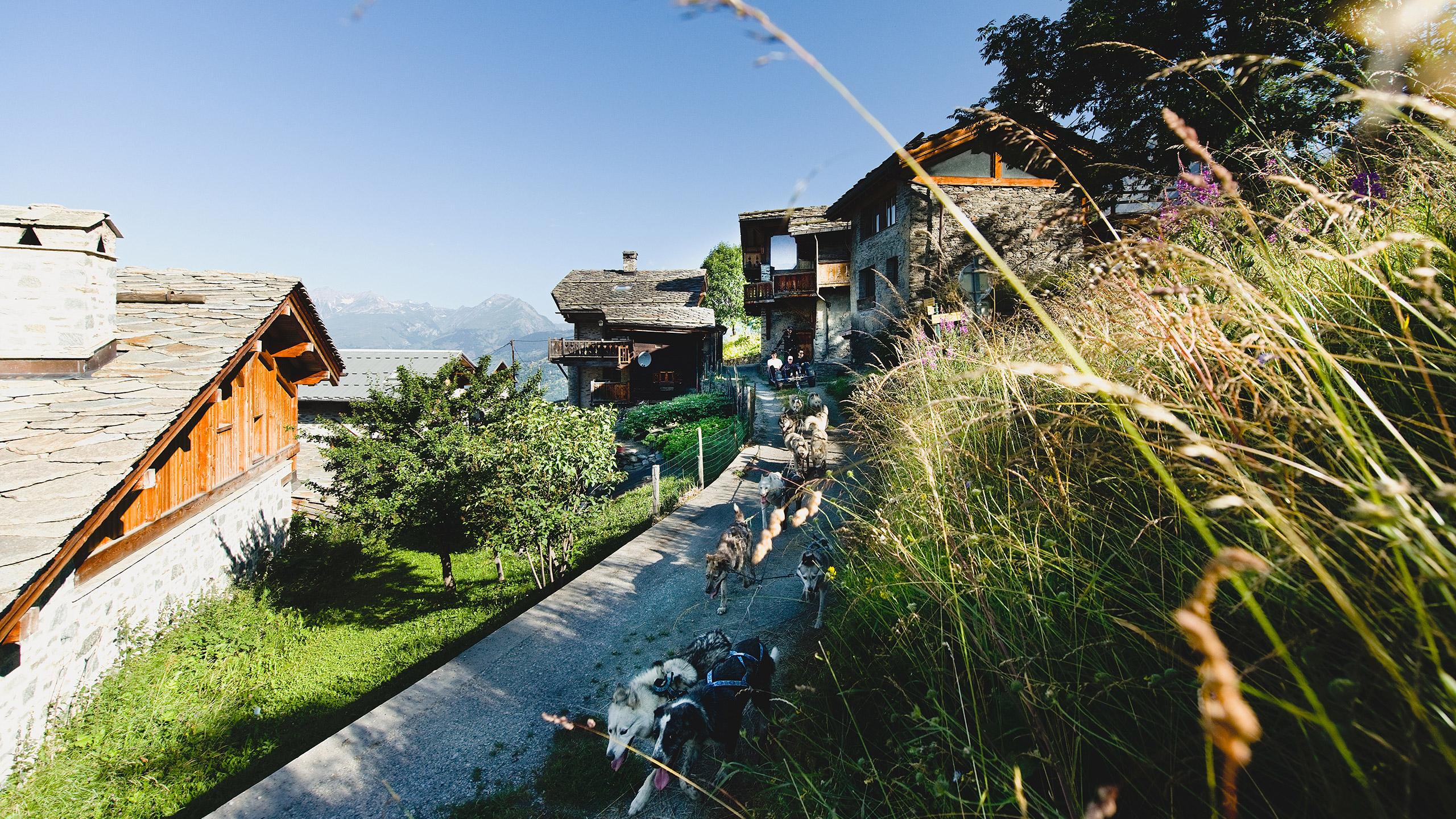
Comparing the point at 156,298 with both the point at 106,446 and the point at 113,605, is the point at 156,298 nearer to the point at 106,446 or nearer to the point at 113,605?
the point at 106,446

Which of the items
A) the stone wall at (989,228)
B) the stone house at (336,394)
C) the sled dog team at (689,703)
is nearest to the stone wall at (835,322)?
the stone wall at (989,228)

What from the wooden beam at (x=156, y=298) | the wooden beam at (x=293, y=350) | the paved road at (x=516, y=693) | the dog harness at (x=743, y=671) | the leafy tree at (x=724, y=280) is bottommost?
the paved road at (x=516, y=693)

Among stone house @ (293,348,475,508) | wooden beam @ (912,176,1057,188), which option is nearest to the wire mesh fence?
stone house @ (293,348,475,508)

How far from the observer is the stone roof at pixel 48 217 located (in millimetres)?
6410

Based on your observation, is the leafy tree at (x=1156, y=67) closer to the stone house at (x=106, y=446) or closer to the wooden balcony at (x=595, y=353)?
the stone house at (x=106, y=446)

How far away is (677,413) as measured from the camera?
21.5 m

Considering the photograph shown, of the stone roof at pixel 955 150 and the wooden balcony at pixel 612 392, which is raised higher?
the stone roof at pixel 955 150

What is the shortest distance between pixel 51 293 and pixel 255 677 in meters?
4.96

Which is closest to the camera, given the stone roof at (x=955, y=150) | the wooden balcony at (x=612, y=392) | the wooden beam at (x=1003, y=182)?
the stone roof at (x=955, y=150)

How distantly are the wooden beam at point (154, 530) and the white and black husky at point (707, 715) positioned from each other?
6.08 meters

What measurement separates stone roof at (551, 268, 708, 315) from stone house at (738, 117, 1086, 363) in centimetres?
576

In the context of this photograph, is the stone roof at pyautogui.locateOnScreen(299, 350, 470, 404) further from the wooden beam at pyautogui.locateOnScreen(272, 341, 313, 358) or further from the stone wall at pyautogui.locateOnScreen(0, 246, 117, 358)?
the stone wall at pyautogui.locateOnScreen(0, 246, 117, 358)

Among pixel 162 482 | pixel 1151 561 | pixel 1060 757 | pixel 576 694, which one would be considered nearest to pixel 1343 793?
pixel 1060 757

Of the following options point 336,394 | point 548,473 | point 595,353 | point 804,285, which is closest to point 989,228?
point 804,285
